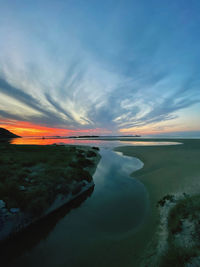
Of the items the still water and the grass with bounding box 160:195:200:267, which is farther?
the still water

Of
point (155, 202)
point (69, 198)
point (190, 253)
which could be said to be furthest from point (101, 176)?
point (190, 253)

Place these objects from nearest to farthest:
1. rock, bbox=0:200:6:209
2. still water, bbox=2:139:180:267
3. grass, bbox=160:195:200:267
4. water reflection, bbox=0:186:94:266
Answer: grass, bbox=160:195:200:267
still water, bbox=2:139:180:267
water reflection, bbox=0:186:94:266
rock, bbox=0:200:6:209

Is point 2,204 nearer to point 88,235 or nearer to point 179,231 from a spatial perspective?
point 88,235

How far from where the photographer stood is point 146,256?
185 inches

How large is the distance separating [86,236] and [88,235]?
124 millimetres

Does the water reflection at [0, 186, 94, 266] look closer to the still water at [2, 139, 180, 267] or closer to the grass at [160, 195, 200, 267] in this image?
the still water at [2, 139, 180, 267]

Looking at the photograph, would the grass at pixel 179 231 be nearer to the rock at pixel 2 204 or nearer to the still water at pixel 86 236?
the still water at pixel 86 236

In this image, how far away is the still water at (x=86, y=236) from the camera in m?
4.83

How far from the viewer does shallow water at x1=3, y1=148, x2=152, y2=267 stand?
4852 mm

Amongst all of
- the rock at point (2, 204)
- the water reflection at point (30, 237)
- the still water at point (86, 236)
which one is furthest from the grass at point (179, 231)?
the rock at point (2, 204)

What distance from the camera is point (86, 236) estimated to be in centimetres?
604

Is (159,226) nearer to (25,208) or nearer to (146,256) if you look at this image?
(146,256)

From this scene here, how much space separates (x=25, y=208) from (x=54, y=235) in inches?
93.7

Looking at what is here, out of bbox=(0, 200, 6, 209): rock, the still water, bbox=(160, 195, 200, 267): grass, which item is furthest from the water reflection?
bbox=(160, 195, 200, 267): grass
